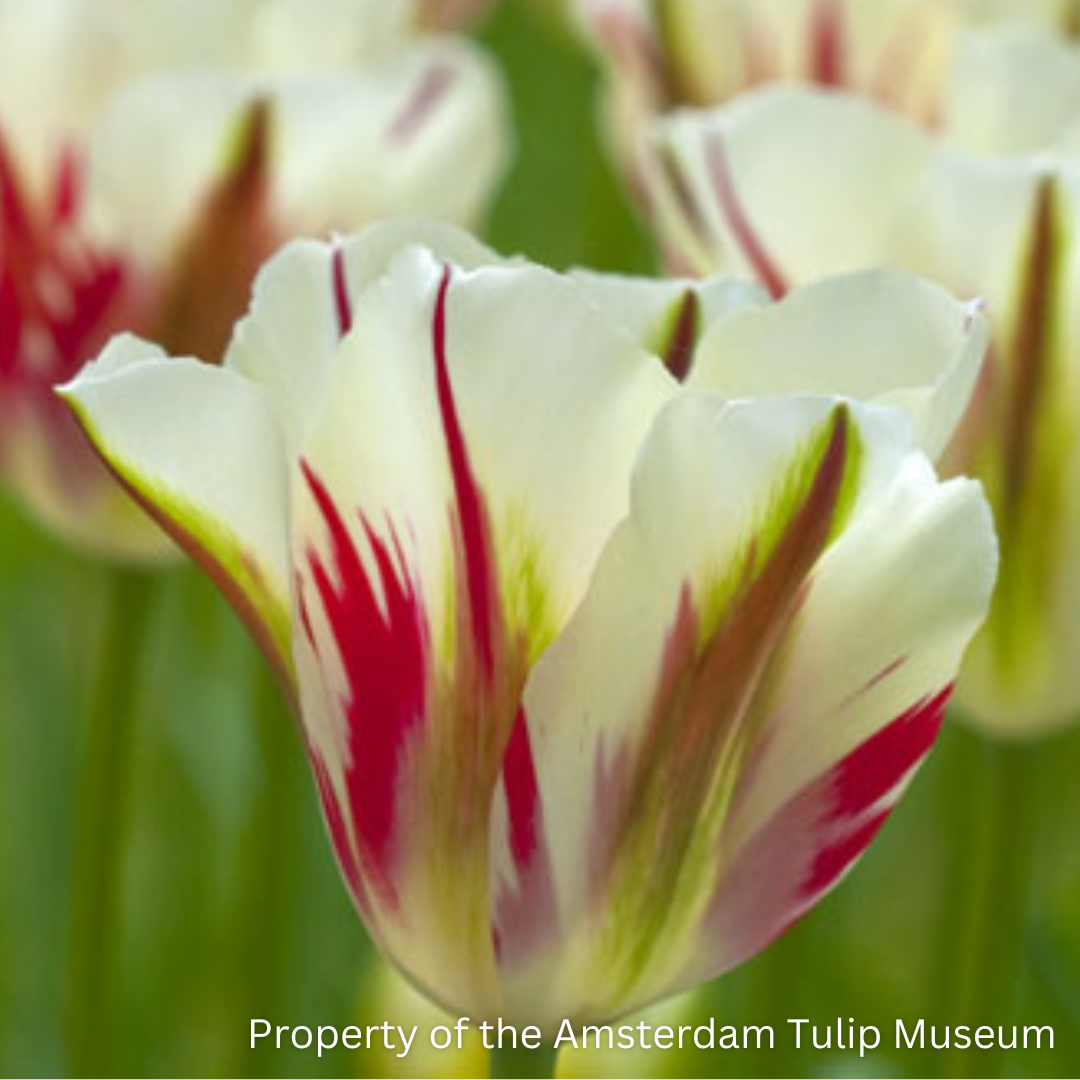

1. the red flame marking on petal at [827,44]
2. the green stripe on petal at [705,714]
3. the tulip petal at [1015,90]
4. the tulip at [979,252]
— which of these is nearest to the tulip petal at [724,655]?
the green stripe on petal at [705,714]

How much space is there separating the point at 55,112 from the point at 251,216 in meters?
0.06

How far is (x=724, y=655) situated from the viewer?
19.3 inches

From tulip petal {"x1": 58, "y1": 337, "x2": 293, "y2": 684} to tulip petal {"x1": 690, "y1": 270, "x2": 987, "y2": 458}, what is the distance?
75 millimetres

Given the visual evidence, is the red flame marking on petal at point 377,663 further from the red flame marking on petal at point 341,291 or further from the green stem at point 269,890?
the green stem at point 269,890

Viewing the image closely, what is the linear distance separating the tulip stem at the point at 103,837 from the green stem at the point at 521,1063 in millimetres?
241

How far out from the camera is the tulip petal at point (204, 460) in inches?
19.1

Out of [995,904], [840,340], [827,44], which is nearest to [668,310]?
[840,340]

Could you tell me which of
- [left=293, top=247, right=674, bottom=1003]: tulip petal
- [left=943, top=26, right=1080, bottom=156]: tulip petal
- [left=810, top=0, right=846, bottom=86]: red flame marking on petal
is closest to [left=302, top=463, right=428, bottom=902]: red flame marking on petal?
[left=293, top=247, right=674, bottom=1003]: tulip petal

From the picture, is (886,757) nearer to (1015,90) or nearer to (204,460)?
(204,460)

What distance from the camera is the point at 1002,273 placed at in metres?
0.62

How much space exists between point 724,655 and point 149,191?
28cm

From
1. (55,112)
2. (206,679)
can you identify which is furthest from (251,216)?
(206,679)

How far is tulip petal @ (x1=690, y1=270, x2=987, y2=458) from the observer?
Result: 519 millimetres

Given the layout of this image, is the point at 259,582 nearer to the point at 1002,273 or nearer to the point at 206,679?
the point at 1002,273
